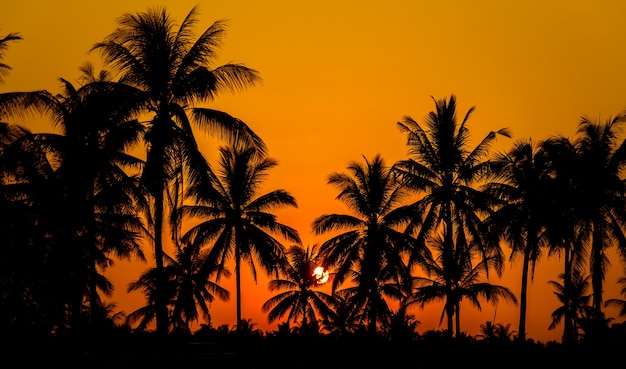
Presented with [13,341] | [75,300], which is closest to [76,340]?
[75,300]

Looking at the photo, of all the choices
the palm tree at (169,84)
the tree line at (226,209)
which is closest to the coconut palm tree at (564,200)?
the tree line at (226,209)

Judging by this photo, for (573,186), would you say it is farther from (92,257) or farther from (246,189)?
(92,257)

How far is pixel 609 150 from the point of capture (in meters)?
33.3

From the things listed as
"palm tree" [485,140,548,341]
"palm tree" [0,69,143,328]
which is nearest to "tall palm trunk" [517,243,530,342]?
"palm tree" [485,140,548,341]

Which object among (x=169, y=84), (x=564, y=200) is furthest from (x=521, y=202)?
(x=169, y=84)

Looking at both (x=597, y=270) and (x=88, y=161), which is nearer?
(x=88, y=161)

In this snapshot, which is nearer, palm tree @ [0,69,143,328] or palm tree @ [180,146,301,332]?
palm tree @ [0,69,143,328]

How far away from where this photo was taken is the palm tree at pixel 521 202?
35312 millimetres

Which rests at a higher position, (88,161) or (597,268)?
(88,161)

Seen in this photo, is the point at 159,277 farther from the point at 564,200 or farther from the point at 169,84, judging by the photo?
the point at 564,200

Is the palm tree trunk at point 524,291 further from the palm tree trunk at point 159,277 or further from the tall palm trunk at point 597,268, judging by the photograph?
the palm tree trunk at point 159,277

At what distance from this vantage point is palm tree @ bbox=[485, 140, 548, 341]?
3531 centimetres

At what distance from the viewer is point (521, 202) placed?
36125 mm

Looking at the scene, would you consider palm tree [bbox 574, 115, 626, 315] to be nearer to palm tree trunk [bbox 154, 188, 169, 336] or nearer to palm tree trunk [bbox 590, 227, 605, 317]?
palm tree trunk [bbox 590, 227, 605, 317]
